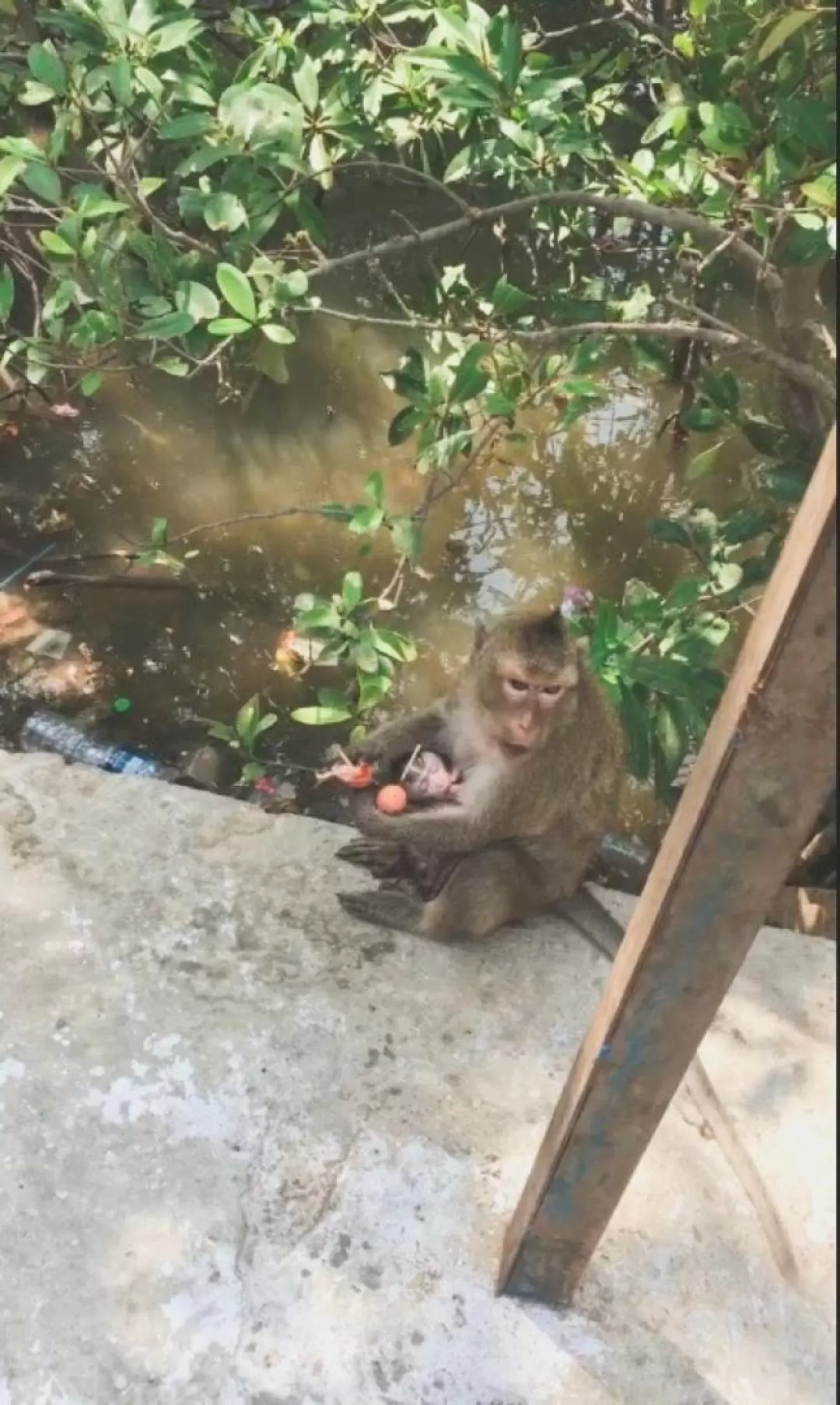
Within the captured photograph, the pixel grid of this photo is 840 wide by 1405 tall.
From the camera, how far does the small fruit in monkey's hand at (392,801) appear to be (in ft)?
10.7

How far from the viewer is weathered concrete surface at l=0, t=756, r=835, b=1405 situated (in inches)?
83.4

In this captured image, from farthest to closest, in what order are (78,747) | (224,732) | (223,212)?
(78,747) < (224,732) < (223,212)

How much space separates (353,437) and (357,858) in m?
2.84

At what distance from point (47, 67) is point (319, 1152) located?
258cm

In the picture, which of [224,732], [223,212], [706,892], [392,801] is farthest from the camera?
[224,732]

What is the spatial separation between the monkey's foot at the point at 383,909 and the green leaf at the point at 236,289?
4.89ft

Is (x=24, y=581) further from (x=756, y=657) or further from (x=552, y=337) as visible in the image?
(x=756, y=657)

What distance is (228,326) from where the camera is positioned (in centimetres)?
259

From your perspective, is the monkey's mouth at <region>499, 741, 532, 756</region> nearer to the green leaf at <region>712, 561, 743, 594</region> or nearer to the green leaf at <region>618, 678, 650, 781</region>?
the green leaf at <region>618, 678, 650, 781</region>

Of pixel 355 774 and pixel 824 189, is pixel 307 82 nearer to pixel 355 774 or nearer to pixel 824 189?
pixel 824 189

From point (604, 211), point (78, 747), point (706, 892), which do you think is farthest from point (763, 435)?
point (78, 747)

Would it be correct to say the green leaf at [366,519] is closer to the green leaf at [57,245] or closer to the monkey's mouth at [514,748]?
the monkey's mouth at [514,748]

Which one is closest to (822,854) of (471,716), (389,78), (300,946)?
(471,716)

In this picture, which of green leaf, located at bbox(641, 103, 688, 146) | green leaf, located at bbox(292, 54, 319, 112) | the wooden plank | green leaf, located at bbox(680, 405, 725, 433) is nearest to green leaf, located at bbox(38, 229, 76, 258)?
green leaf, located at bbox(292, 54, 319, 112)
